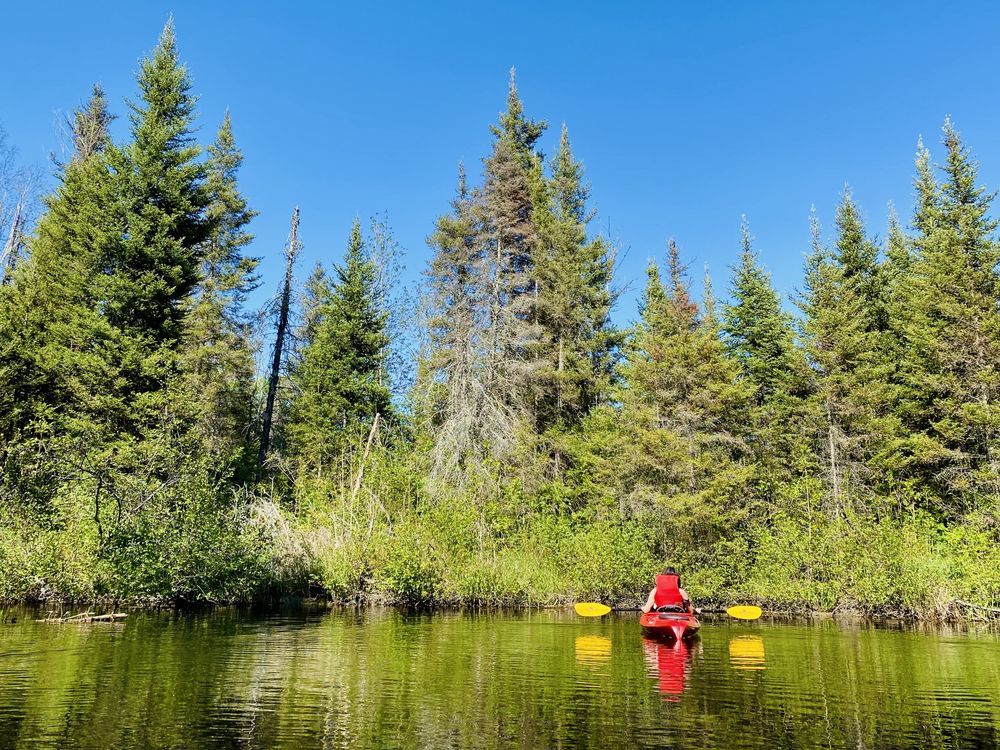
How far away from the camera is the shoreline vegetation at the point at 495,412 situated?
1994 cm

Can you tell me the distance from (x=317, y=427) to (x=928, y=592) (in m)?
26.5

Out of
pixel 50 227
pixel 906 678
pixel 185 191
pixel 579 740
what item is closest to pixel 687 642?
pixel 906 678

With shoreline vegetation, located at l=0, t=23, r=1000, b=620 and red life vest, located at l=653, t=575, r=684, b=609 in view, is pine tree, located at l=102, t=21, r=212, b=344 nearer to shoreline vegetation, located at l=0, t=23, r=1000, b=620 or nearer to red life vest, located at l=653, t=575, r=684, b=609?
shoreline vegetation, located at l=0, t=23, r=1000, b=620

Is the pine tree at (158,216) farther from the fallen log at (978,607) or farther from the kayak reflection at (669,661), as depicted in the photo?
the fallen log at (978,607)

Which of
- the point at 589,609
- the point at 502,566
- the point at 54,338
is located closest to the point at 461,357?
the point at 502,566

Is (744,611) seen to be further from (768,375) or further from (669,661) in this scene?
(768,375)

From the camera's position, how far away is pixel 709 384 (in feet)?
81.6

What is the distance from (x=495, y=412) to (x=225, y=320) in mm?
16776

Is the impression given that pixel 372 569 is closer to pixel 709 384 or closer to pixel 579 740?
pixel 709 384

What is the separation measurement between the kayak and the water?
1.23ft

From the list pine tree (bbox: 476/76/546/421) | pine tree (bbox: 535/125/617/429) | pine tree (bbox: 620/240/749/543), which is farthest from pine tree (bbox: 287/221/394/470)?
pine tree (bbox: 620/240/749/543)

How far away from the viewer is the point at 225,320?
3497cm

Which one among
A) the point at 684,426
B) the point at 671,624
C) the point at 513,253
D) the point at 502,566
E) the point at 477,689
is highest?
the point at 513,253

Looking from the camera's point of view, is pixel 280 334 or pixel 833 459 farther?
pixel 280 334
